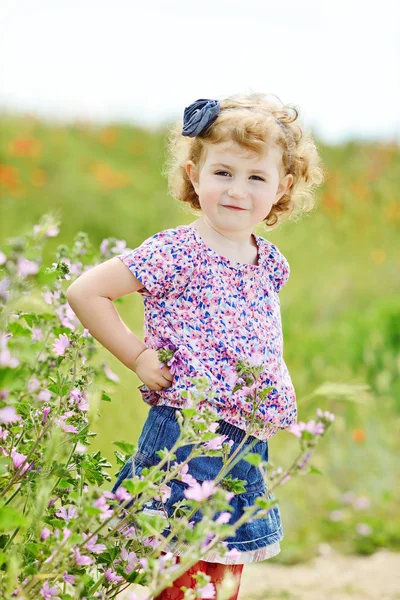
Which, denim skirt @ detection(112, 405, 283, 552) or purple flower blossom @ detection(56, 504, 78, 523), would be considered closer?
purple flower blossom @ detection(56, 504, 78, 523)

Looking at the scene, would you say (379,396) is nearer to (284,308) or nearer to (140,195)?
(284,308)

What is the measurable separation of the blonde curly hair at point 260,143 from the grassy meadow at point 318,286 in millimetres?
294

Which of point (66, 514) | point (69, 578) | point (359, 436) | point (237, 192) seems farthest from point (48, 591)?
point (359, 436)

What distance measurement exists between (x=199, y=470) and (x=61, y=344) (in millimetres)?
420

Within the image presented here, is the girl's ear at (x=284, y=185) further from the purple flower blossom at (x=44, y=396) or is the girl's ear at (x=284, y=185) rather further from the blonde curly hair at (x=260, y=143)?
the purple flower blossom at (x=44, y=396)

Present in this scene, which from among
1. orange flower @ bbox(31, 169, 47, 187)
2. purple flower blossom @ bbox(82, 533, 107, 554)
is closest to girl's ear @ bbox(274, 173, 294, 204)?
purple flower blossom @ bbox(82, 533, 107, 554)

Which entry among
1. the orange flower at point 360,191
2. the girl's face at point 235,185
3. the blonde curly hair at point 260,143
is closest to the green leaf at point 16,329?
the girl's face at point 235,185

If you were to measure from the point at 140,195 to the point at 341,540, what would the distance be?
5201 millimetres

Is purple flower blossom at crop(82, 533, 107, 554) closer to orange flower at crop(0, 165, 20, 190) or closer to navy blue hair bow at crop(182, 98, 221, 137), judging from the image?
navy blue hair bow at crop(182, 98, 221, 137)

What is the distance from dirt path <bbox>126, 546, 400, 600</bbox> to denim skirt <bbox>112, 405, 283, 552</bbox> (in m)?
1.16

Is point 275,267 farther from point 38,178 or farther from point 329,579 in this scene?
point 38,178

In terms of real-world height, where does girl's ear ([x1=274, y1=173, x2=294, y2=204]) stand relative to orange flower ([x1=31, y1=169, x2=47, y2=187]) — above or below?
below

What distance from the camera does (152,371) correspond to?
6.05 ft

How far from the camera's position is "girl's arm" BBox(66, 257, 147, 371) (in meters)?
1.83
